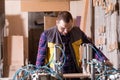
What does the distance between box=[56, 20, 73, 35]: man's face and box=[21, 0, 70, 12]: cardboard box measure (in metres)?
2.42

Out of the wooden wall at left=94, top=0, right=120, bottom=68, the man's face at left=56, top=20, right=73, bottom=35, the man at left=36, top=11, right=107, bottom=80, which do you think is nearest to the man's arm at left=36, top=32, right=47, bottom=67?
the man at left=36, top=11, right=107, bottom=80

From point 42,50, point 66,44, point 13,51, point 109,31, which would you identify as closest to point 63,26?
point 66,44

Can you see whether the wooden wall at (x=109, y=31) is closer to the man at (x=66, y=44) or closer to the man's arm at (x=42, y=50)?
the man at (x=66, y=44)

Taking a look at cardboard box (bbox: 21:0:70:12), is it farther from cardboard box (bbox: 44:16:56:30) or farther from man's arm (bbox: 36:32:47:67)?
man's arm (bbox: 36:32:47:67)

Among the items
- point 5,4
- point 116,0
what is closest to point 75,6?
point 5,4

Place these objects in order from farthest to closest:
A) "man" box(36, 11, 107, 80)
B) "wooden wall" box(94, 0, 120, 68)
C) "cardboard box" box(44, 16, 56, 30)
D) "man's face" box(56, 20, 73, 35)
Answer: "cardboard box" box(44, 16, 56, 30)
"wooden wall" box(94, 0, 120, 68)
"man" box(36, 11, 107, 80)
"man's face" box(56, 20, 73, 35)

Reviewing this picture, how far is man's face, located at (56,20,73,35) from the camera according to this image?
2314 mm

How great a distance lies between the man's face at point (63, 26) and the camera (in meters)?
2.31

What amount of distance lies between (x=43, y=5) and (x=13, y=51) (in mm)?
816

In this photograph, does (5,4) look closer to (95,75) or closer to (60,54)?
(60,54)

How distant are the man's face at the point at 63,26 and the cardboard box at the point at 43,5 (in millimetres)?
2416

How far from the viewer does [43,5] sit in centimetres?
480

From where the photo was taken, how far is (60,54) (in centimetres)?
208

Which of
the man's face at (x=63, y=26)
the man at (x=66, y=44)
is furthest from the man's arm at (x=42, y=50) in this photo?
the man's face at (x=63, y=26)
